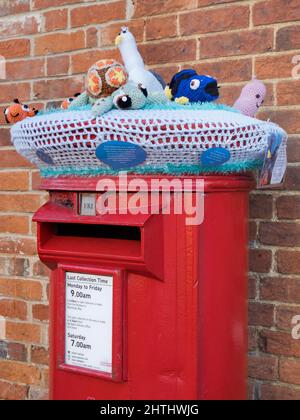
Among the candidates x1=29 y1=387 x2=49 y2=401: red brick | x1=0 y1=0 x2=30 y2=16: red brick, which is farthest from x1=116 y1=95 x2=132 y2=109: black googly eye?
x1=29 y1=387 x2=49 y2=401: red brick

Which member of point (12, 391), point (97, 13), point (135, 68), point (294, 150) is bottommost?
point (12, 391)

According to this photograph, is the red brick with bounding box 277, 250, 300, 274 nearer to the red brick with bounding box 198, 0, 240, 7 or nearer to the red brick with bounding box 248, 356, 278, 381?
the red brick with bounding box 248, 356, 278, 381

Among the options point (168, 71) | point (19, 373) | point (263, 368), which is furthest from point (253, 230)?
point (19, 373)

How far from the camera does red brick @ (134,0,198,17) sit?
2.17 metres

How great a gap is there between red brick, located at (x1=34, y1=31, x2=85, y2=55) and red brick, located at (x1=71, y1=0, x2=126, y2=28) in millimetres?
50

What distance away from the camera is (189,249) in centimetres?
151

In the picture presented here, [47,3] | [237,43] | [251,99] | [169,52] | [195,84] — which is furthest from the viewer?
[47,3]

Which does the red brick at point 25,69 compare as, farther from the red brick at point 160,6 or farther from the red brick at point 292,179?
Result: the red brick at point 292,179

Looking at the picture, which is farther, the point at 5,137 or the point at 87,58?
the point at 5,137

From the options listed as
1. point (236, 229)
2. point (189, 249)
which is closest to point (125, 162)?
point (189, 249)

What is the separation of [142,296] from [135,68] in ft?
2.41

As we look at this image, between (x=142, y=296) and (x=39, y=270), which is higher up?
(x=142, y=296)

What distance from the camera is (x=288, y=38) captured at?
6.51 ft

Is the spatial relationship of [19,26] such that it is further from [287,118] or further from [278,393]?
[278,393]
